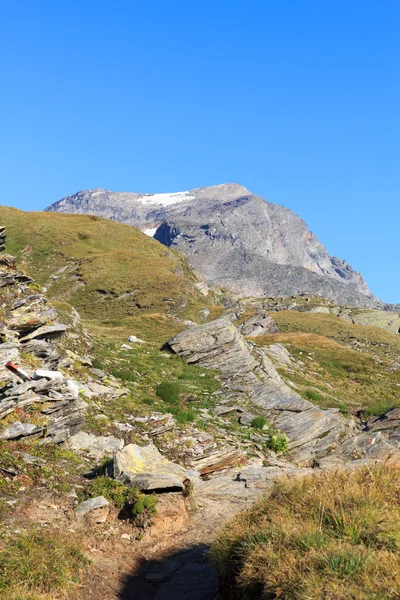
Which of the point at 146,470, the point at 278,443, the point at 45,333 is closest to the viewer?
the point at 146,470

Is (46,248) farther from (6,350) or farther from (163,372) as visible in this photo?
(6,350)

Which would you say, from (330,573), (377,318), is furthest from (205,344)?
(377,318)

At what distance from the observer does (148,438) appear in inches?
750

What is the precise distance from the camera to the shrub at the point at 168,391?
23875 millimetres

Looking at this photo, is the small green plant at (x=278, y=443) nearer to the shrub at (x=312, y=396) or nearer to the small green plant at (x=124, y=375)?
the small green plant at (x=124, y=375)

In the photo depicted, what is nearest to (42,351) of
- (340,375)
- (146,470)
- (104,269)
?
(146,470)

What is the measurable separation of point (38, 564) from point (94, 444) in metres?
7.62

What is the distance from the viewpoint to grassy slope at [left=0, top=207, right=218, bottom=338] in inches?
2657

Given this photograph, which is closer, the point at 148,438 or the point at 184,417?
the point at 148,438

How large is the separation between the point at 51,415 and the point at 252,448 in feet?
29.0

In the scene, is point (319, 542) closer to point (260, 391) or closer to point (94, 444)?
point (94, 444)

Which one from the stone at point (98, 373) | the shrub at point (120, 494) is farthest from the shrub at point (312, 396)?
the shrub at point (120, 494)

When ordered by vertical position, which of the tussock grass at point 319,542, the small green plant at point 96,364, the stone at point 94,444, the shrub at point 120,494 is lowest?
the shrub at point 120,494

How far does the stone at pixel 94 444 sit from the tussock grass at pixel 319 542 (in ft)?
25.1
